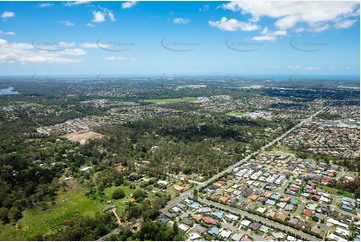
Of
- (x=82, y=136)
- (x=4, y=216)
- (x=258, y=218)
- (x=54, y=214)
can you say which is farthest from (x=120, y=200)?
(x=82, y=136)

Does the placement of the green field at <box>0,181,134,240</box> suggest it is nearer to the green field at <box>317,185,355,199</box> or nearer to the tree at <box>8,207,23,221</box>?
the tree at <box>8,207,23,221</box>

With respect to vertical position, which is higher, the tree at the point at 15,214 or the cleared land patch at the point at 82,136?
the cleared land patch at the point at 82,136

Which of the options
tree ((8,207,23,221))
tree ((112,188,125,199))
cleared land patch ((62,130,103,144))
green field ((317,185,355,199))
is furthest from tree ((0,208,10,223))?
green field ((317,185,355,199))

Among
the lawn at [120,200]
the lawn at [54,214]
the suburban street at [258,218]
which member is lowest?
the lawn at [54,214]

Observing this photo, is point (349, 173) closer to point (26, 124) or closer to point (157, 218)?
point (157, 218)

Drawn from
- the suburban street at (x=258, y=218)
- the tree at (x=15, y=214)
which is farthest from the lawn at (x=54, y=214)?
the suburban street at (x=258, y=218)

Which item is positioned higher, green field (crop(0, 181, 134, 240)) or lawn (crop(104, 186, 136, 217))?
lawn (crop(104, 186, 136, 217))

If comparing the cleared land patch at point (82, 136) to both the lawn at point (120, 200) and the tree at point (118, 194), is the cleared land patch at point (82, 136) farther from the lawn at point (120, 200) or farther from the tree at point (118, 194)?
the tree at point (118, 194)

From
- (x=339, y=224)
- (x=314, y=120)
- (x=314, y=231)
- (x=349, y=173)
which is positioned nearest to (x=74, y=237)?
(x=314, y=231)
